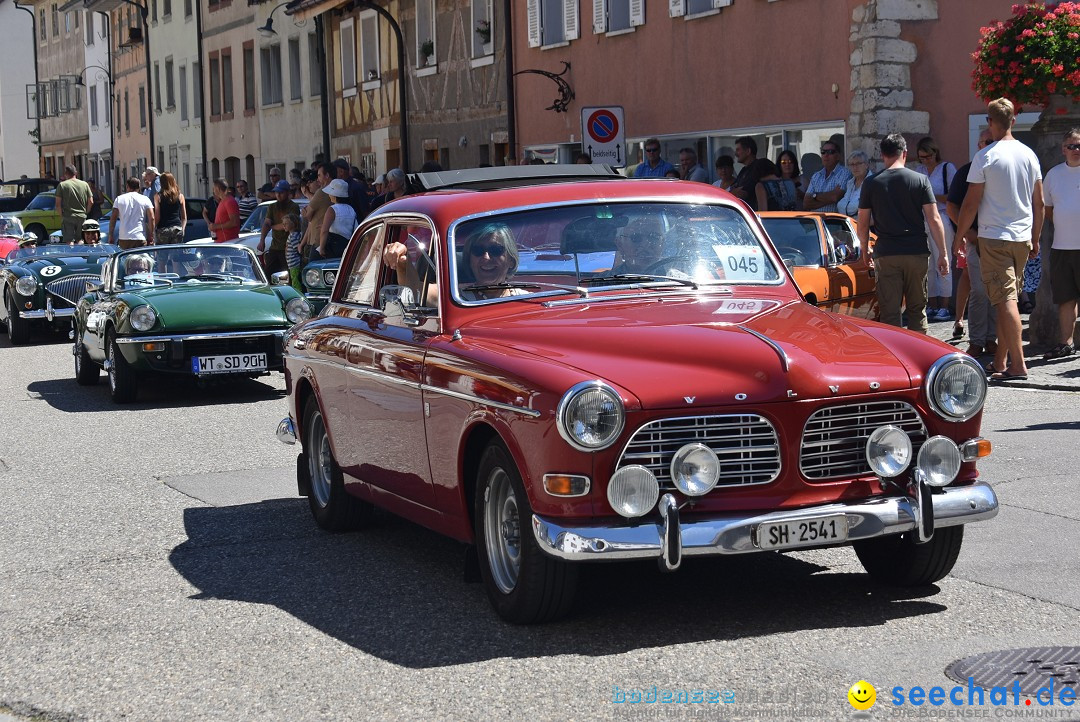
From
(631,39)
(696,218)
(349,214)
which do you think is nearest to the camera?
(696,218)

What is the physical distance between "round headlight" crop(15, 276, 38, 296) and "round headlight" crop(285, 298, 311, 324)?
769 centimetres

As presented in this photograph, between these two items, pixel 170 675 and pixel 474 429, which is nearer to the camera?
pixel 170 675

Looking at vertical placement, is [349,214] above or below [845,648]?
above

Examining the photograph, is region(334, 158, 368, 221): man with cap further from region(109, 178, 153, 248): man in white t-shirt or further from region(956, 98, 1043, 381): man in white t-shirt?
region(956, 98, 1043, 381): man in white t-shirt

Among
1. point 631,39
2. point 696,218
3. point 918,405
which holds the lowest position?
point 918,405

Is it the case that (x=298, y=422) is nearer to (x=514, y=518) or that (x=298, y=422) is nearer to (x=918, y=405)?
(x=514, y=518)

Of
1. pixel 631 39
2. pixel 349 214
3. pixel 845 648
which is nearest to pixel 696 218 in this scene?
pixel 845 648

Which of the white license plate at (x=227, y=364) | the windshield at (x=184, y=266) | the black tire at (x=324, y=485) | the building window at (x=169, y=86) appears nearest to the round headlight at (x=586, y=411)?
the black tire at (x=324, y=485)

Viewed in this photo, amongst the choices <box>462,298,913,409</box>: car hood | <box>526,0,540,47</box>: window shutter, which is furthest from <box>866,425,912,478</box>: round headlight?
<box>526,0,540,47</box>: window shutter

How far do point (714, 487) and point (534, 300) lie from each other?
1475mm

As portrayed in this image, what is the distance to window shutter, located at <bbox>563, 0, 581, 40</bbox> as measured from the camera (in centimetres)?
2814

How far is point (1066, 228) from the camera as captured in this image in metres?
13.8

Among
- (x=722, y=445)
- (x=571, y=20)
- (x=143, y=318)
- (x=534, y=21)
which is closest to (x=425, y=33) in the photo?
(x=534, y=21)

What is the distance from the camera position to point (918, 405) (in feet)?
19.6
